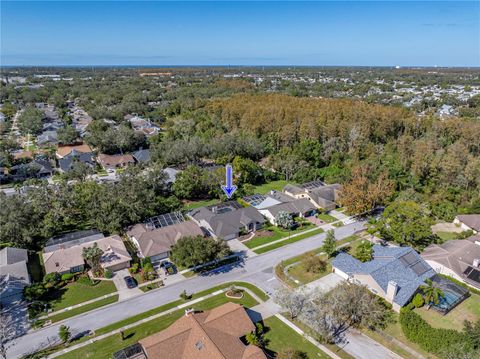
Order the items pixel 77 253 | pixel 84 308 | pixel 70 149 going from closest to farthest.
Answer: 1. pixel 84 308
2. pixel 77 253
3. pixel 70 149

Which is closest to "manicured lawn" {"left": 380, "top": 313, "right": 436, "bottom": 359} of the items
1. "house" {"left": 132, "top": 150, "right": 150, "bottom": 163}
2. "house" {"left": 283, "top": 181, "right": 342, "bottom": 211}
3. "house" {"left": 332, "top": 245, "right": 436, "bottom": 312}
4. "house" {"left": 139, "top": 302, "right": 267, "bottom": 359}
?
"house" {"left": 332, "top": 245, "right": 436, "bottom": 312}

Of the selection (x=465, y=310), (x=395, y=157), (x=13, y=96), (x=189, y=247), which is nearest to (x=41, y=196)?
(x=189, y=247)

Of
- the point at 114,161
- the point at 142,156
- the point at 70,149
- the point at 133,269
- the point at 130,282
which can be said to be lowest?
the point at 130,282

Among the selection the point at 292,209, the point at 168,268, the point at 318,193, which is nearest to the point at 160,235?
the point at 168,268

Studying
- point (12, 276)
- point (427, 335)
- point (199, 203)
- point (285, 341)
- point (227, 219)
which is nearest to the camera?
point (427, 335)

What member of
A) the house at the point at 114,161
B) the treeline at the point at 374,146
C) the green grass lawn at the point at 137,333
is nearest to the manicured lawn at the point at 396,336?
the green grass lawn at the point at 137,333

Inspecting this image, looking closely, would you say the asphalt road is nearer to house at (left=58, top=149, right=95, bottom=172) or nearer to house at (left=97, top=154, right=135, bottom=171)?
house at (left=58, top=149, right=95, bottom=172)

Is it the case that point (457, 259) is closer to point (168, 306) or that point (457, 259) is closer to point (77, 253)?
point (168, 306)

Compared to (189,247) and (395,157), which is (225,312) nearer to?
(189,247)
